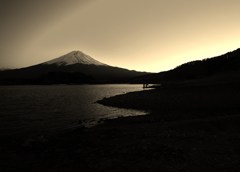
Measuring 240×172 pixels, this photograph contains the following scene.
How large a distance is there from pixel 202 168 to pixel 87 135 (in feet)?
29.3

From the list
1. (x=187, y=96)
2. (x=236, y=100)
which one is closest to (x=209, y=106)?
(x=236, y=100)

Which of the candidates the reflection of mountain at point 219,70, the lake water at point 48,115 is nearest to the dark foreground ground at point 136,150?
the lake water at point 48,115

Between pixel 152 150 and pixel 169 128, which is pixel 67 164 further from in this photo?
pixel 169 128

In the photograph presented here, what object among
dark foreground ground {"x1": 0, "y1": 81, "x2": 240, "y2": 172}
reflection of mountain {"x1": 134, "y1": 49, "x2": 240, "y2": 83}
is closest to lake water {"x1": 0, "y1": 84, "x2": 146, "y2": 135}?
dark foreground ground {"x1": 0, "y1": 81, "x2": 240, "y2": 172}

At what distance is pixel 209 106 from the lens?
29.0 metres

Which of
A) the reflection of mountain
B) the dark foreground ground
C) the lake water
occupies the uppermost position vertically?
the reflection of mountain

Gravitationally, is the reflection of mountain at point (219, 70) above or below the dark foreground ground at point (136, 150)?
above

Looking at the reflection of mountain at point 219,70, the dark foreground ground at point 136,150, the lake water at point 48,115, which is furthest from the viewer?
the reflection of mountain at point 219,70

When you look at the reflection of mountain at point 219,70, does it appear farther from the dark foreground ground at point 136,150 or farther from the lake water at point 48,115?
the dark foreground ground at point 136,150

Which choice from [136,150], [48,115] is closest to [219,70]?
[48,115]

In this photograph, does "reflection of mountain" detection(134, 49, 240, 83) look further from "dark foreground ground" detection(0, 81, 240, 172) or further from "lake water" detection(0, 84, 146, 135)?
"dark foreground ground" detection(0, 81, 240, 172)

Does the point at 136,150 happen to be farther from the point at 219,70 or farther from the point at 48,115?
the point at 219,70

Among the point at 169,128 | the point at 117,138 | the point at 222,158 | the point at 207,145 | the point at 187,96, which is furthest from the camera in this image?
the point at 187,96

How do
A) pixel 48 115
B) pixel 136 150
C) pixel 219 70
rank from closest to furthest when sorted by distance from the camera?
pixel 136 150 → pixel 48 115 → pixel 219 70
